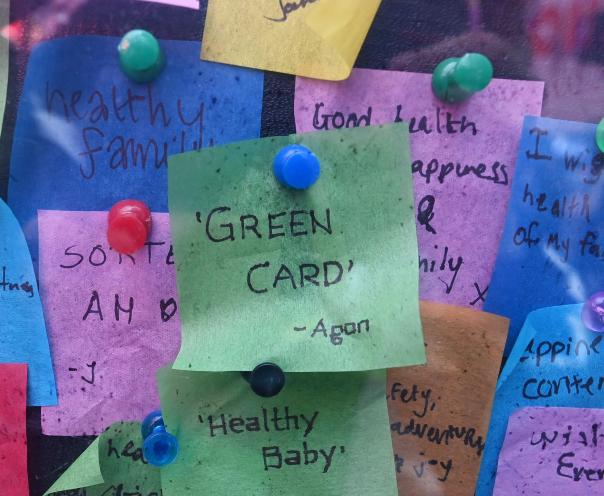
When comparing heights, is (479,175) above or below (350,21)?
below

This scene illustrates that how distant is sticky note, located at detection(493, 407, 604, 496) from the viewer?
0.53 m

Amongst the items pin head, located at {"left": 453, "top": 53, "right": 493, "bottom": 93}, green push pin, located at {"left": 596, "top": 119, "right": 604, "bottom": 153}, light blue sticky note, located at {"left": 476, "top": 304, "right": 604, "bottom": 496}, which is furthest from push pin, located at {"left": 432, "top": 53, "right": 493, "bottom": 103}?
light blue sticky note, located at {"left": 476, "top": 304, "right": 604, "bottom": 496}

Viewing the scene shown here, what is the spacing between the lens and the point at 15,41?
0.46 m

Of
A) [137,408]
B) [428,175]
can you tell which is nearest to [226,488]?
[137,408]

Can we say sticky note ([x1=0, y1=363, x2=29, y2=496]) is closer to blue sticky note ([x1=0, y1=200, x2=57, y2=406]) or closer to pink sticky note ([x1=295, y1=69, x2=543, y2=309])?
blue sticky note ([x1=0, y1=200, x2=57, y2=406])

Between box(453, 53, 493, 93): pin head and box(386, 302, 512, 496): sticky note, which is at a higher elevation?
box(453, 53, 493, 93): pin head

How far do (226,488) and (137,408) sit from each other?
11cm

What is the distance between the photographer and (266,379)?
0.45m

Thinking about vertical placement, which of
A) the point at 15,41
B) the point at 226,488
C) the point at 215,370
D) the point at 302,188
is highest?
the point at 15,41

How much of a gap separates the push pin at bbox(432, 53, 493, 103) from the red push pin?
27 centimetres

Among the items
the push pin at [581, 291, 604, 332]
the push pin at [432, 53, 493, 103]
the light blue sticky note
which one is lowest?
the light blue sticky note

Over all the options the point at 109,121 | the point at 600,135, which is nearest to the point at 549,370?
the point at 600,135

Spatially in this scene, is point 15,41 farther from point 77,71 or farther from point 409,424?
point 409,424

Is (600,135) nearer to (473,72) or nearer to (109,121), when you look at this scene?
(473,72)
